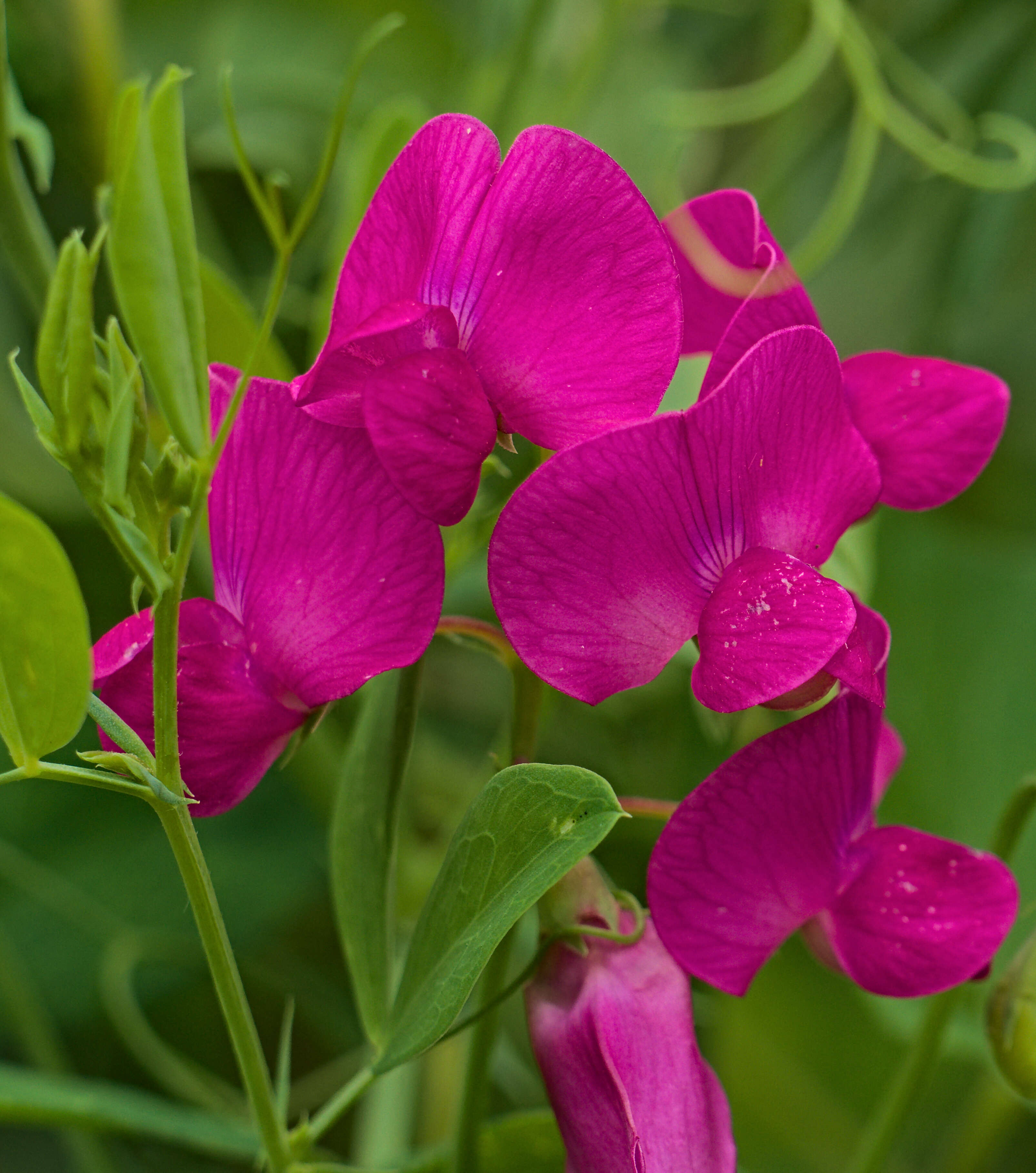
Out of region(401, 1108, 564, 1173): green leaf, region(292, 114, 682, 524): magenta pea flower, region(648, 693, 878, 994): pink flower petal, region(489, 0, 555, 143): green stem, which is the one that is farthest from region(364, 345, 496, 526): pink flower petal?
region(489, 0, 555, 143): green stem

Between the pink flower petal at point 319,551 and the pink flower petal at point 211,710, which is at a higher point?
the pink flower petal at point 319,551

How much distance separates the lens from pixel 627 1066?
344 millimetres

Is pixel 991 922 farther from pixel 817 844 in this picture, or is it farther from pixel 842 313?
pixel 842 313

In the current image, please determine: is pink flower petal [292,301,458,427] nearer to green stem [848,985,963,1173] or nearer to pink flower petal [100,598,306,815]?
pink flower petal [100,598,306,815]

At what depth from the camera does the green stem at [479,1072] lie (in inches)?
14.7

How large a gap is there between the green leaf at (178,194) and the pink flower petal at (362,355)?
40 millimetres

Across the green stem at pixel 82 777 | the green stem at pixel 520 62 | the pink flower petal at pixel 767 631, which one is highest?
the green stem at pixel 520 62

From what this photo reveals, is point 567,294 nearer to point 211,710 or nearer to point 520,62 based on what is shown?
point 211,710

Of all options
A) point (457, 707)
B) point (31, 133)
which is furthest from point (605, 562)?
point (457, 707)

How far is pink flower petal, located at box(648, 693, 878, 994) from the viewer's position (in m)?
0.34

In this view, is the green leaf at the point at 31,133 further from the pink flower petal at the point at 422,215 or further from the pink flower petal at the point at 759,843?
the pink flower petal at the point at 759,843

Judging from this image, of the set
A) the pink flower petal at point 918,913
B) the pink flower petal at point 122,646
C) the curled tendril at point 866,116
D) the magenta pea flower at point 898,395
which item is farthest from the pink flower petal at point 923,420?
the curled tendril at point 866,116

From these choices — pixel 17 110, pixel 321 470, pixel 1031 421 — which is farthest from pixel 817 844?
pixel 1031 421

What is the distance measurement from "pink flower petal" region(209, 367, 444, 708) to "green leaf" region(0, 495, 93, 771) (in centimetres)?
7
